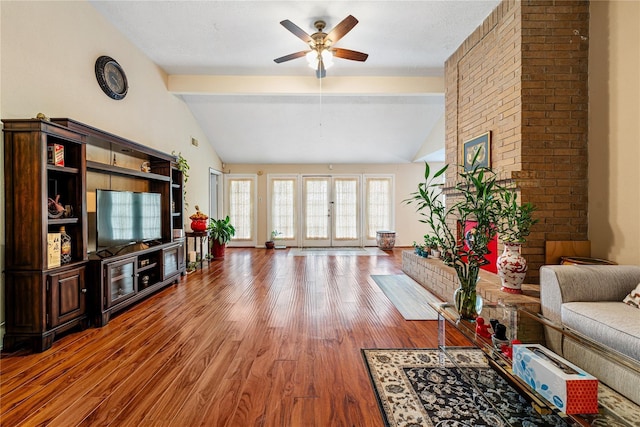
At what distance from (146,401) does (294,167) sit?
683 cm

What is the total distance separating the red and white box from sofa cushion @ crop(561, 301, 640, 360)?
162 inches

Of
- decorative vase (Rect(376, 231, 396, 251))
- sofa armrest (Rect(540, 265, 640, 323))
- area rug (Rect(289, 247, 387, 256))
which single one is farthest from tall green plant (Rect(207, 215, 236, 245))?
sofa armrest (Rect(540, 265, 640, 323))

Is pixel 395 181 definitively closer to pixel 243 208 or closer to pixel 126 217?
pixel 243 208

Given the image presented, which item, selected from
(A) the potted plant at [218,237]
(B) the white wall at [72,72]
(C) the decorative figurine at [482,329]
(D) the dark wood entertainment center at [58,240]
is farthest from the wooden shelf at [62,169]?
(A) the potted plant at [218,237]

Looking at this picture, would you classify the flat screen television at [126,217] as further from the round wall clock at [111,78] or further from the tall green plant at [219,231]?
the tall green plant at [219,231]

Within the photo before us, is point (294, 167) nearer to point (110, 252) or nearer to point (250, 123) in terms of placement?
point (250, 123)

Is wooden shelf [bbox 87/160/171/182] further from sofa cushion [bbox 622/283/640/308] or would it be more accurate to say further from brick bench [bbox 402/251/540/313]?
sofa cushion [bbox 622/283/640/308]

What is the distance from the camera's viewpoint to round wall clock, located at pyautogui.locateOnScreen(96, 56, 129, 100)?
3184mm

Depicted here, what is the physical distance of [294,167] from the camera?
805cm

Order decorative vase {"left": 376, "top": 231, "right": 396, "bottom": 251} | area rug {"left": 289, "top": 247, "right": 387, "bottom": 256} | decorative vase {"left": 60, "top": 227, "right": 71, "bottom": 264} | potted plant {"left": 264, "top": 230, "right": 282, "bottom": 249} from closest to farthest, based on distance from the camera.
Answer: decorative vase {"left": 60, "top": 227, "right": 71, "bottom": 264} → area rug {"left": 289, "top": 247, "right": 387, "bottom": 256} → decorative vase {"left": 376, "top": 231, "right": 396, "bottom": 251} → potted plant {"left": 264, "top": 230, "right": 282, "bottom": 249}

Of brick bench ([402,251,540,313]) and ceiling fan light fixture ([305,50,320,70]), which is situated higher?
ceiling fan light fixture ([305,50,320,70])

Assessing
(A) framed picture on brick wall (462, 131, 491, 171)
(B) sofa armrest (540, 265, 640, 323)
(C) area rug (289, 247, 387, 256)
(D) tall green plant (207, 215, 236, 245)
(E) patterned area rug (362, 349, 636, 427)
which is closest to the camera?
(E) patterned area rug (362, 349, 636, 427)

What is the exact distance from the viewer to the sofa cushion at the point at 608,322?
1.62 meters

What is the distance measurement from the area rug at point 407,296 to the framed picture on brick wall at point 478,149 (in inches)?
63.3
